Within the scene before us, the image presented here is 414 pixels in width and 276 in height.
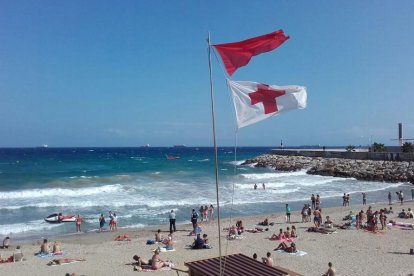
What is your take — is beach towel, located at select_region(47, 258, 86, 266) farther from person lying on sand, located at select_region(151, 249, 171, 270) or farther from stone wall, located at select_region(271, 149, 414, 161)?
stone wall, located at select_region(271, 149, 414, 161)

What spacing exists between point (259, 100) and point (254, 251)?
1075 cm

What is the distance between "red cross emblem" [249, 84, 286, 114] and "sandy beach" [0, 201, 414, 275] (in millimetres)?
8125

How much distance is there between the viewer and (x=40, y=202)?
112 feet

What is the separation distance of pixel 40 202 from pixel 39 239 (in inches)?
568

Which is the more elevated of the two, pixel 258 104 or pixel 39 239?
pixel 258 104

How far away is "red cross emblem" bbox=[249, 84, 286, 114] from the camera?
22.8 feet

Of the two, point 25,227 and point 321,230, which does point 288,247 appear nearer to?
point 321,230

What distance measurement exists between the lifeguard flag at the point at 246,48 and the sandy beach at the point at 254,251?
877cm

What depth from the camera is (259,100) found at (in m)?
6.96

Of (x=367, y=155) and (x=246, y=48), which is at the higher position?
(x=246, y=48)

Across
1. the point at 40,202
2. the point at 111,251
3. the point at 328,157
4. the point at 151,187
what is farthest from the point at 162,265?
the point at 328,157

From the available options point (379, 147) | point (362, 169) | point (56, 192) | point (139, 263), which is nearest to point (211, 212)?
point (139, 263)

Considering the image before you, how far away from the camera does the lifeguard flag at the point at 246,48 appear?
691 cm

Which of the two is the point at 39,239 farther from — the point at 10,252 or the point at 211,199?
the point at 211,199
